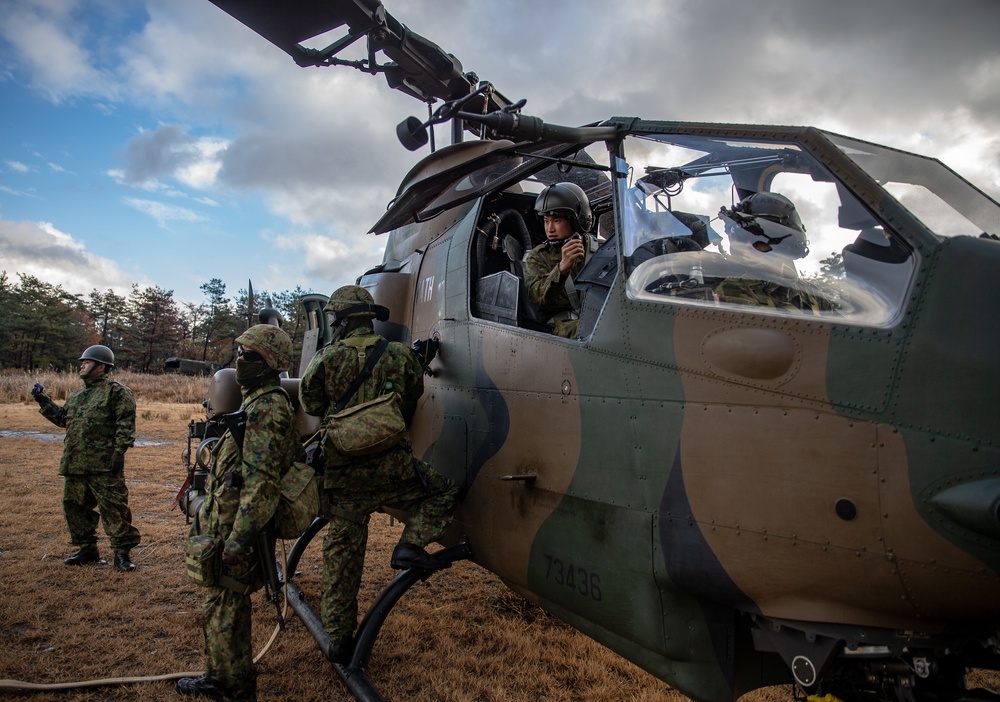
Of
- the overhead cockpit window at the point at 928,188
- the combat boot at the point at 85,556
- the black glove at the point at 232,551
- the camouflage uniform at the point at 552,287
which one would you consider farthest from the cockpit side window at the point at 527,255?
the combat boot at the point at 85,556

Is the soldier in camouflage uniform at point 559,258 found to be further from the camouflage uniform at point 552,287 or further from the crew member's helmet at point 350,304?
the crew member's helmet at point 350,304

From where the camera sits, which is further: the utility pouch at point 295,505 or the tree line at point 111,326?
the tree line at point 111,326

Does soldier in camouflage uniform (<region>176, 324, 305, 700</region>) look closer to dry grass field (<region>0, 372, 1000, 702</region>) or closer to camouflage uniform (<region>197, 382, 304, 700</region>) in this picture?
camouflage uniform (<region>197, 382, 304, 700</region>)

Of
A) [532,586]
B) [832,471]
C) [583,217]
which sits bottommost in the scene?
[532,586]

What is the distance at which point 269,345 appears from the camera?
138 inches

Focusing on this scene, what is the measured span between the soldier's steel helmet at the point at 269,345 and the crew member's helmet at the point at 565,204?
1.74 m

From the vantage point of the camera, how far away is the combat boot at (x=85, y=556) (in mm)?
5590

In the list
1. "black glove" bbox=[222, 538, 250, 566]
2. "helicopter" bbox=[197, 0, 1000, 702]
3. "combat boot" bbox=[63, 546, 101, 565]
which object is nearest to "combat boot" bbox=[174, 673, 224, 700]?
"black glove" bbox=[222, 538, 250, 566]

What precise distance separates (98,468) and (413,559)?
428cm

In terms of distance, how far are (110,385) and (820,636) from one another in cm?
678

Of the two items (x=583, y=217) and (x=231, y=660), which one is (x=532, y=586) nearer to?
(x=231, y=660)

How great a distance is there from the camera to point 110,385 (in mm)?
6250

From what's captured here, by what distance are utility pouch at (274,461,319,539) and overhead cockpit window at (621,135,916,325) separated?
6.97 feet

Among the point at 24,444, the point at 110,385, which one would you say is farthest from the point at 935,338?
the point at 24,444
